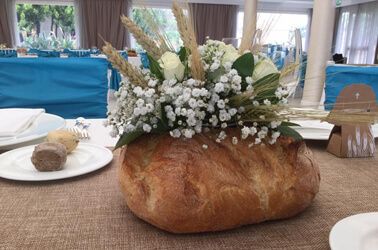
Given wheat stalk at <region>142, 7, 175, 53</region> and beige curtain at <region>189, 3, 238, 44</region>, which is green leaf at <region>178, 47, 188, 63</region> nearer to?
wheat stalk at <region>142, 7, 175, 53</region>

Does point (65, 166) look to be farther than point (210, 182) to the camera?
Yes

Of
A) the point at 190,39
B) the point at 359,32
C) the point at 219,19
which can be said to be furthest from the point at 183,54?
the point at 359,32

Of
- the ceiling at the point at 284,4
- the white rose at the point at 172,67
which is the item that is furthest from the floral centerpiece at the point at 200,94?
the ceiling at the point at 284,4

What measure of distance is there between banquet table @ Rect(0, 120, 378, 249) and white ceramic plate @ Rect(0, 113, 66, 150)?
0.20 m

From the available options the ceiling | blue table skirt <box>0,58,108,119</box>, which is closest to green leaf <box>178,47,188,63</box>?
blue table skirt <box>0,58,108,119</box>

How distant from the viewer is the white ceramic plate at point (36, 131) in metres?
0.82

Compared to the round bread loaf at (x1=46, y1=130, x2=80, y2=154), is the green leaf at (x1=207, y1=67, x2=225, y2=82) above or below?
above

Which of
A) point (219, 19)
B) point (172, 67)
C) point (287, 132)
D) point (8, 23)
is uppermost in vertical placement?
point (219, 19)

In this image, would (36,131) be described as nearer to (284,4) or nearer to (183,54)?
(183,54)

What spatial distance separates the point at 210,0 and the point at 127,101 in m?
10.6

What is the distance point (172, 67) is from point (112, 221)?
24 cm

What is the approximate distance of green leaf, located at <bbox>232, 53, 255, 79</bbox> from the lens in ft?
1.62

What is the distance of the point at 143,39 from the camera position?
0.52 meters

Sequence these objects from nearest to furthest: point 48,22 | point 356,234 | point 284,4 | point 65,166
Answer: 1. point 356,234
2. point 65,166
3. point 48,22
4. point 284,4
